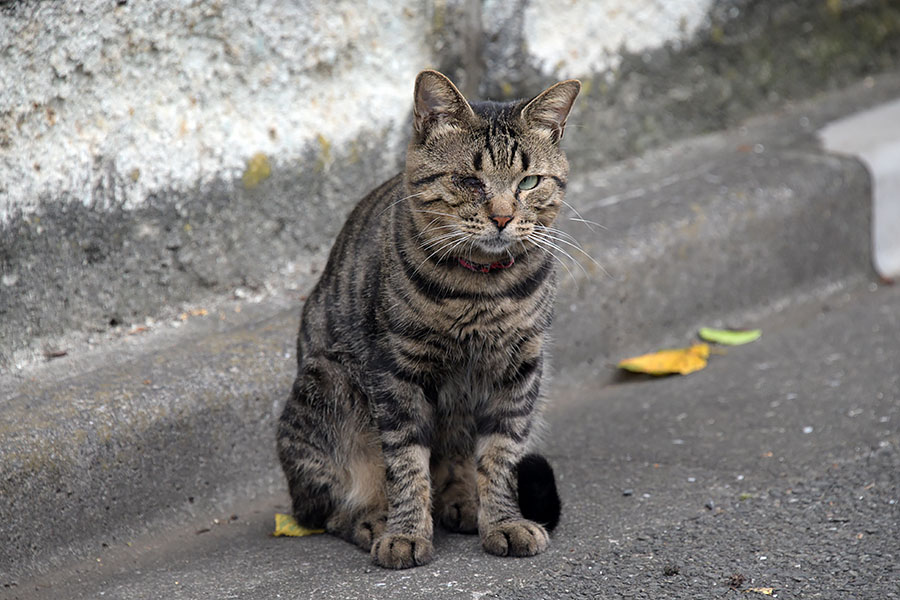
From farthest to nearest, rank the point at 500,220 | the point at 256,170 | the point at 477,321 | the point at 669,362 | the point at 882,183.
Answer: the point at 882,183 < the point at 669,362 < the point at 256,170 < the point at 477,321 < the point at 500,220

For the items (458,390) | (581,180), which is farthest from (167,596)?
(581,180)

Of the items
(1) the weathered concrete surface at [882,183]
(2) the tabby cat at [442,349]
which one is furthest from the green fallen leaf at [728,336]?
(2) the tabby cat at [442,349]

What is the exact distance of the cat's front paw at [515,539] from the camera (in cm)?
260

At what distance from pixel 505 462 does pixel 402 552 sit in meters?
0.36

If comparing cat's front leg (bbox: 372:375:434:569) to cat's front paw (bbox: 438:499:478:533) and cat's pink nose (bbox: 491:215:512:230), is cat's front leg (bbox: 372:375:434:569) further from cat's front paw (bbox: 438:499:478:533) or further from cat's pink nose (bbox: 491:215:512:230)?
cat's pink nose (bbox: 491:215:512:230)

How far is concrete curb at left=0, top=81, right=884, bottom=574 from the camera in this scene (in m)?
2.70

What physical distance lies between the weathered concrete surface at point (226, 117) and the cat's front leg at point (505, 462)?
1228 millimetres

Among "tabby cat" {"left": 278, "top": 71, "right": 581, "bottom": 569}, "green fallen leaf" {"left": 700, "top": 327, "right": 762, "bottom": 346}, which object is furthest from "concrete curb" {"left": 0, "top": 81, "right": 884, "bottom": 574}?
"tabby cat" {"left": 278, "top": 71, "right": 581, "bottom": 569}

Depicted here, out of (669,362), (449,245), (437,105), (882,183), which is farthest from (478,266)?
(882,183)

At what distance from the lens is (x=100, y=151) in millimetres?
3086

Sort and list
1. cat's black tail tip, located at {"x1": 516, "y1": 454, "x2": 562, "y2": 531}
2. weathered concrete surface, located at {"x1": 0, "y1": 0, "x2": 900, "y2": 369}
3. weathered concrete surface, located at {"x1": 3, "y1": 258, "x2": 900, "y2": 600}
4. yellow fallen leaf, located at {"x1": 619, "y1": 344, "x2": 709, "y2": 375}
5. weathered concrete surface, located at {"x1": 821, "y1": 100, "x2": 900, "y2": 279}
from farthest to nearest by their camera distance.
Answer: weathered concrete surface, located at {"x1": 821, "y1": 100, "x2": 900, "y2": 279}, yellow fallen leaf, located at {"x1": 619, "y1": 344, "x2": 709, "y2": 375}, weathered concrete surface, located at {"x1": 0, "y1": 0, "x2": 900, "y2": 369}, cat's black tail tip, located at {"x1": 516, "y1": 454, "x2": 562, "y2": 531}, weathered concrete surface, located at {"x1": 3, "y1": 258, "x2": 900, "y2": 600}

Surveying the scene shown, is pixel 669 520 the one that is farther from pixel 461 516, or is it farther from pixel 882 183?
pixel 882 183

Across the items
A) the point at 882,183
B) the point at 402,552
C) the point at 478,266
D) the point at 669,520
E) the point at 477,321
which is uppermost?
the point at 478,266

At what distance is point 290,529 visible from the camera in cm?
291
